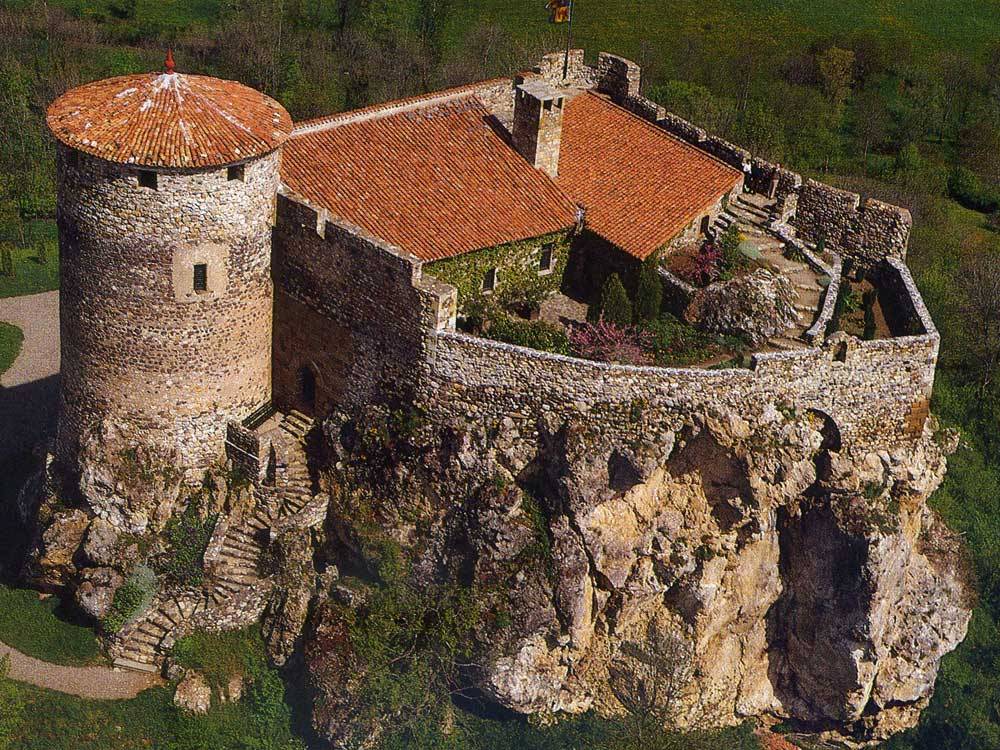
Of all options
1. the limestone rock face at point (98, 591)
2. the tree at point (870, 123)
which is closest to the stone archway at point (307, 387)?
the limestone rock face at point (98, 591)

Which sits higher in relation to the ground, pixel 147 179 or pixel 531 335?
pixel 147 179

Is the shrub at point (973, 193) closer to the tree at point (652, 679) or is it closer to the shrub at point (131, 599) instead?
the tree at point (652, 679)

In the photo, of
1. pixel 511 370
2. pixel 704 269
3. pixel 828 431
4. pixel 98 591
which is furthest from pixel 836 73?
pixel 98 591

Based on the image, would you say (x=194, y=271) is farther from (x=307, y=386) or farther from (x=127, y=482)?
(x=127, y=482)

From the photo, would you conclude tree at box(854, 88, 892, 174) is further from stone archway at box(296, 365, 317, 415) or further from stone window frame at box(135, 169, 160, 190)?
stone window frame at box(135, 169, 160, 190)

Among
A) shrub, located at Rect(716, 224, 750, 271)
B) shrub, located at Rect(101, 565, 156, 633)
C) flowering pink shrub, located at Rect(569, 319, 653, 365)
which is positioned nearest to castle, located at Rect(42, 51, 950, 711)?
shrub, located at Rect(101, 565, 156, 633)

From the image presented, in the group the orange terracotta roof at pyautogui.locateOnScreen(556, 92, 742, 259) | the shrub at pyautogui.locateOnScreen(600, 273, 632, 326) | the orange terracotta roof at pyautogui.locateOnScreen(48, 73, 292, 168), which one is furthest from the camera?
the orange terracotta roof at pyautogui.locateOnScreen(556, 92, 742, 259)

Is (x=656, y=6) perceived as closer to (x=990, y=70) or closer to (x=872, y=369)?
(x=990, y=70)
